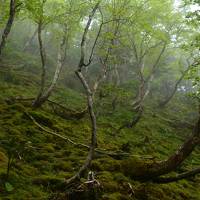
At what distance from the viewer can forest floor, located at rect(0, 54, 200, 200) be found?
8.09m

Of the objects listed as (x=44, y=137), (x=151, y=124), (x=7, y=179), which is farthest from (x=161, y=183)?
(x=151, y=124)

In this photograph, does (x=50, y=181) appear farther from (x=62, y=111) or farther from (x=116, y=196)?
(x=62, y=111)

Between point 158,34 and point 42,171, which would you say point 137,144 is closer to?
point 42,171

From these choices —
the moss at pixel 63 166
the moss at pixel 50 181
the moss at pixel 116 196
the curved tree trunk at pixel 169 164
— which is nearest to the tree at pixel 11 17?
the moss at pixel 63 166

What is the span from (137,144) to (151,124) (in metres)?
7.95

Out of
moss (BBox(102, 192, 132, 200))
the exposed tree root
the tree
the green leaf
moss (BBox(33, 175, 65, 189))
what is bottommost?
the green leaf

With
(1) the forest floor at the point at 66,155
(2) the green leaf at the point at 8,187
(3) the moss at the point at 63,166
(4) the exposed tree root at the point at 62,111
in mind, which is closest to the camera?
(2) the green leaf at the point at 8,187

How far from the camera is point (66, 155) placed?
11.2 m

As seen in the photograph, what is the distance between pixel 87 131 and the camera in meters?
16.2

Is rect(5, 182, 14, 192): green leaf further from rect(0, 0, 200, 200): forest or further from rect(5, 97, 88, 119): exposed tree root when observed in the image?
rect(5, 97, 88, 119): exposed tree root

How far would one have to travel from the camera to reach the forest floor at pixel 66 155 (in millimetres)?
8094

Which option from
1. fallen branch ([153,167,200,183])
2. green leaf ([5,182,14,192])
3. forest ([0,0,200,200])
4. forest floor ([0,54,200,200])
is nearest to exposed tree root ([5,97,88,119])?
forest ([0,0,200,200])

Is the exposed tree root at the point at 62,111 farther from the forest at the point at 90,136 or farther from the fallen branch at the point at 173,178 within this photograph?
the fallen branch at the point at 173,178

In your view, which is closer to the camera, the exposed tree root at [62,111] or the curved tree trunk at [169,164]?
the curved tree trunk at [169,164]
